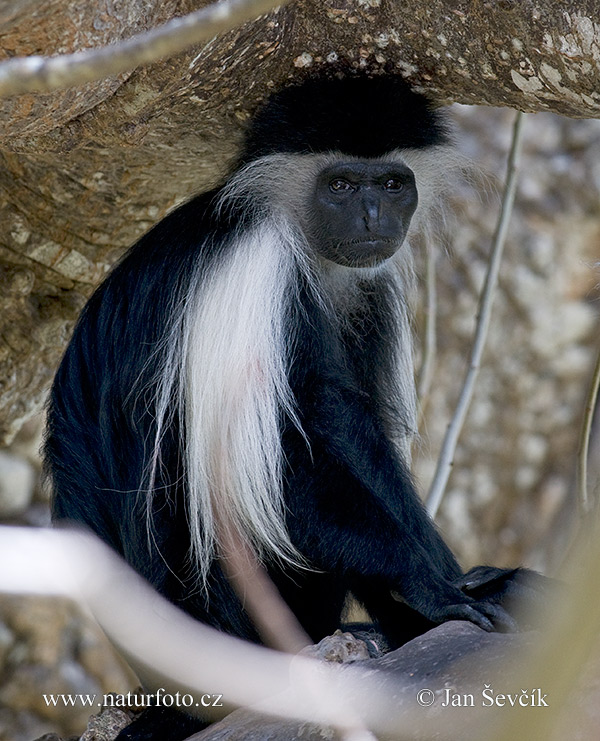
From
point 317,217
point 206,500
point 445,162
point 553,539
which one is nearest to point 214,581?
point 206,500

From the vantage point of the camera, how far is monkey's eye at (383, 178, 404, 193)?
8.29 feet

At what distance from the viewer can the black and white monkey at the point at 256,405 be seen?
229 cm

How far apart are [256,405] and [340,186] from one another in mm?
634

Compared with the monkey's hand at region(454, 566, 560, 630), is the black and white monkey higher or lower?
higher

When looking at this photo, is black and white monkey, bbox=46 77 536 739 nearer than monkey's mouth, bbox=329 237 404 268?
Yes

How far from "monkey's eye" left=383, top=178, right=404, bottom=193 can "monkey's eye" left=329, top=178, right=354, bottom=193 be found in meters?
0.09

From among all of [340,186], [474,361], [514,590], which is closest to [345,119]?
[340,186]

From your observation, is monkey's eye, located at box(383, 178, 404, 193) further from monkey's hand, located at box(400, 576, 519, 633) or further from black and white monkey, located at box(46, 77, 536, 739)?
monkey's hand, located at box(400, 576, 519, 633)

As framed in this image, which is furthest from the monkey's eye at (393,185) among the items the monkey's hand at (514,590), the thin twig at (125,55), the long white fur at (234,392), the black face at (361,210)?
the thin twig at (125,55)

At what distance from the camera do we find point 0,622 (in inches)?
159

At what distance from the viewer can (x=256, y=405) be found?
91.1 inches

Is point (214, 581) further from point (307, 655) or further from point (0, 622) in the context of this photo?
point (0, 622)

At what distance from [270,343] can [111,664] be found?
2.47 m

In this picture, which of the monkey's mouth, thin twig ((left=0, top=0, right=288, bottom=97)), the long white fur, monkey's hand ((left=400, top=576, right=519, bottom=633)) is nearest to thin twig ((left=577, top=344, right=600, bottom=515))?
monkey's hand ((left=400, top=576, right=519, bottom=633))
